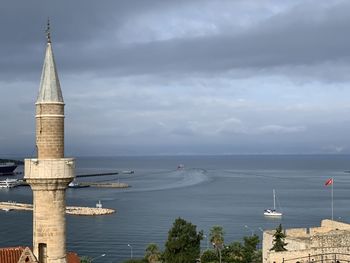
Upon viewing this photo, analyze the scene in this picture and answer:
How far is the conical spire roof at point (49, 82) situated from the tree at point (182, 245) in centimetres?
3121

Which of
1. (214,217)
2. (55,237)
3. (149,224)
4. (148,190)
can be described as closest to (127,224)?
(149,224)

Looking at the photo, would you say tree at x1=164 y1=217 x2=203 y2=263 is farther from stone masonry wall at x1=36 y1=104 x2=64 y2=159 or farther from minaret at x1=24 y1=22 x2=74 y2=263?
stone masonry wall at x1=36 y1=104 x2=64 y2=159

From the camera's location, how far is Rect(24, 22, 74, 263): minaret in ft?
43.8

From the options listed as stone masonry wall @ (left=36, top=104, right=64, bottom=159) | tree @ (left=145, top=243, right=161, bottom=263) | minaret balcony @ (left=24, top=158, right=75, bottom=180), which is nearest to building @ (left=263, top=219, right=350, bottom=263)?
minaret balcony @ (left=24, top=158, right=75, bottom=180)

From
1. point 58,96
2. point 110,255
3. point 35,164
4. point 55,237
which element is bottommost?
point 110,255

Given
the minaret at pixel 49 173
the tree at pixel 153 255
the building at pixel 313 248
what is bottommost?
the tree at pixel 153 255

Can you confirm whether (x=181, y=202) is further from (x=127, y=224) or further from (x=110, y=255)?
(x=110, y=255)

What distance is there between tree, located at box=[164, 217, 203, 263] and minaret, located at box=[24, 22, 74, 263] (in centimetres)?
2993

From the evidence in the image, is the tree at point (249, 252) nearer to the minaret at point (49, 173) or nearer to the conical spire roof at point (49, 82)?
the minaret at point (49, 173)

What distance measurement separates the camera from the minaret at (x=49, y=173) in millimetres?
13352

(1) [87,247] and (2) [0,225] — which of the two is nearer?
(1) [87,247]

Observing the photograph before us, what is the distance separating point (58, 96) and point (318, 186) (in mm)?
146319

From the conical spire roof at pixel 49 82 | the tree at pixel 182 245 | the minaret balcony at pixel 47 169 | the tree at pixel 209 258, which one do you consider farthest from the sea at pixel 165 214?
the conical spire roof at pixel 49 82

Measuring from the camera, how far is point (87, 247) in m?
67.7
